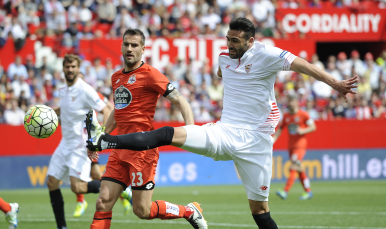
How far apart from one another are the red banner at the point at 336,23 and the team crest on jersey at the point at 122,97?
19.2m

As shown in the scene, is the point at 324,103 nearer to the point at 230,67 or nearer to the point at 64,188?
the point at 64,188

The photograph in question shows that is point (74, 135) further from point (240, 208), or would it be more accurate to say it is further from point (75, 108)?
point (240, 208)

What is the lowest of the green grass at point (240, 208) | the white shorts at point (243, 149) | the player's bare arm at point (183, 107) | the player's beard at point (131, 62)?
the green grass at point (240, 208)

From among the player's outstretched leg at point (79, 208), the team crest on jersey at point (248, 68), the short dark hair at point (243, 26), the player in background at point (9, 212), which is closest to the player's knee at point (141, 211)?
the team crest on jersey at point (248, 68)

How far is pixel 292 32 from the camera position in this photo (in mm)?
24578

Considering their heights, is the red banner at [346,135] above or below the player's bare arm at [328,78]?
below

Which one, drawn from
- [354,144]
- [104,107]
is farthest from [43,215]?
[354,144]

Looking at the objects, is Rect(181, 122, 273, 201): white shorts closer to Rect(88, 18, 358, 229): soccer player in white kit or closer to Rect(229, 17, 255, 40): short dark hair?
Rect(88, 18, 358, 229): soccer player in white kit

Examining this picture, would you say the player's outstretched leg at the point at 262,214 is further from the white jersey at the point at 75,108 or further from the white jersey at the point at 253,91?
the white jersey at the point at 75,108

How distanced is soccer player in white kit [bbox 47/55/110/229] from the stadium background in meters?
7.59

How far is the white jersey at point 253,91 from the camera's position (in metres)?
5.83

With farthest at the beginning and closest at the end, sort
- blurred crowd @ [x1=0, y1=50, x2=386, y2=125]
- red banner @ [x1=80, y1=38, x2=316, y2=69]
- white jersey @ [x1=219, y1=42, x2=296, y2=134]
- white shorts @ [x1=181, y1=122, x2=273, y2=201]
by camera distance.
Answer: red banner @ [x1=80, y1=38, x2=316, y2=69]
blurred crowd @ [x1=0, y1=50, x2=386, y2=125]
white jersey @ [x1=219, y1=42, x2=296, y2=134]
white shorts @ [x1=181, y1=122, x2=273, y2=201]

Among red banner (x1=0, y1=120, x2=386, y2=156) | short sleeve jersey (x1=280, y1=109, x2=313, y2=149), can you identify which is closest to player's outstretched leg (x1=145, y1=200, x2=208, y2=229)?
short sleeve jersey (x1=280, y1=109, x2=313, y2=149)

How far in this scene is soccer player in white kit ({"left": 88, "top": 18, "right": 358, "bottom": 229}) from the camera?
18.6ft
